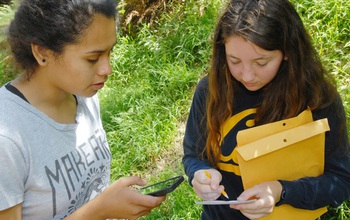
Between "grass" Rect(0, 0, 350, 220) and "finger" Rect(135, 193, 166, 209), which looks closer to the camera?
"finger" Rect(135, 193, 166, 209)

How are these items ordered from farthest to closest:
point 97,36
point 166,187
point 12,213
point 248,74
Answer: point 166,187 → point 248,74 → point 97,36 → point 12,213

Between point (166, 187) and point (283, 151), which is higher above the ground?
point (283, 151)

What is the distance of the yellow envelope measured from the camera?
1.64 meters

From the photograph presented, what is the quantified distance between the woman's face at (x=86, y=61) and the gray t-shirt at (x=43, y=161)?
0.16 metres

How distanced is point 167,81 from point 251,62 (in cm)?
250

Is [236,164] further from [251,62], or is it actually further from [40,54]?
[40,54]

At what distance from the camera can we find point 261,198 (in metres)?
1.61

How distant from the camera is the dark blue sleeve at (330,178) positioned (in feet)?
5.55

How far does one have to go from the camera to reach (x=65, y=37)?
1580mm

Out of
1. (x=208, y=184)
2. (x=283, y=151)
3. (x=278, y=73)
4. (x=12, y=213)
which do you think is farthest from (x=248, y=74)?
(x=12, y=213)

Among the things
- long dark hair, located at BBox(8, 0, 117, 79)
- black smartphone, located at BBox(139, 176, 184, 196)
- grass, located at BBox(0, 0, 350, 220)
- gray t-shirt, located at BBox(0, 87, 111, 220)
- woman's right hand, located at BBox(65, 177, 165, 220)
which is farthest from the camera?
grass, located at BBox(0, 0, 350, 220)

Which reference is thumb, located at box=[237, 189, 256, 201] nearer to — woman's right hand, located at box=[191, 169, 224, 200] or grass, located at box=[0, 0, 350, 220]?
woman's right hand, located at box=[191, 169, 224, 200]

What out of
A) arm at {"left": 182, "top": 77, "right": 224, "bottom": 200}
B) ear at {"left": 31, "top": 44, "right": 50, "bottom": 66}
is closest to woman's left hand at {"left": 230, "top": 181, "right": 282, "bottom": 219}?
arm at {"left": 182, "top": 77, "right": 224, "bottom": 200}

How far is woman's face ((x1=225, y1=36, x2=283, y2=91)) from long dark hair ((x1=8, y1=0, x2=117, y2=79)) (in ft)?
1.84
